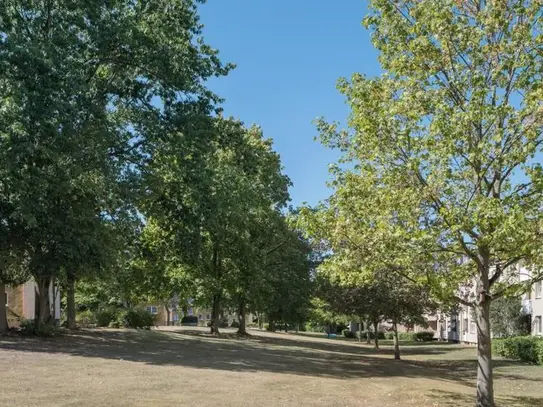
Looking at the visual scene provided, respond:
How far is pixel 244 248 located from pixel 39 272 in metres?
17.9

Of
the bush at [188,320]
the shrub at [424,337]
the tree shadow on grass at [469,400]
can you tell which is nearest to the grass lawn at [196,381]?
the tree shadow on grass at [469,400]

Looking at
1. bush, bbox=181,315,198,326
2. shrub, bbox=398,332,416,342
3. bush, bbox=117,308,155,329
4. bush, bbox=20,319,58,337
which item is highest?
bush, bbox=20,319,58,337

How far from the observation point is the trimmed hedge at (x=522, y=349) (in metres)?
32.2

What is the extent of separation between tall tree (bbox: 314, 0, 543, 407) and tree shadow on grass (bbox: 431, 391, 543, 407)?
5.78 feet

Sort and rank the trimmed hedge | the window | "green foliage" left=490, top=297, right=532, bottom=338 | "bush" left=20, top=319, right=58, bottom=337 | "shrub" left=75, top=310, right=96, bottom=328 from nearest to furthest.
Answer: "bush" left=20, top=319, right=58, bottom=337, the trimmed hedge, the window, "shrub" left=75, top=310, right=96, bottom=328, "green foliage" left=490, top=297, right=532, bottom=338

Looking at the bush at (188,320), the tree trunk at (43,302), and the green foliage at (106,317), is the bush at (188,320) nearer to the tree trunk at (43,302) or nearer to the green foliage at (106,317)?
the green foliage at (106,317)

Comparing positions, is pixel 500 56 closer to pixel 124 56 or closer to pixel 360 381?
pixel 360 381

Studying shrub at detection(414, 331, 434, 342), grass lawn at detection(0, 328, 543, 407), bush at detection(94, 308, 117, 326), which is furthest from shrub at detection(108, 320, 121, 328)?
shrub at detection(414, 331, 434, 342)

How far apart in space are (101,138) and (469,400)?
14547 mm

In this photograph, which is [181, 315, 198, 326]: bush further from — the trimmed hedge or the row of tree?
the row of tree

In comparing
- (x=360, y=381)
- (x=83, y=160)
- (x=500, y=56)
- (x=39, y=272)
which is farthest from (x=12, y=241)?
(x=500, y=56)

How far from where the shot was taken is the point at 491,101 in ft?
44.2

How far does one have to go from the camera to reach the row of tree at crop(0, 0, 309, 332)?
19.3 meters

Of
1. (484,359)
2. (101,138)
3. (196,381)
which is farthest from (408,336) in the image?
(484,359)
